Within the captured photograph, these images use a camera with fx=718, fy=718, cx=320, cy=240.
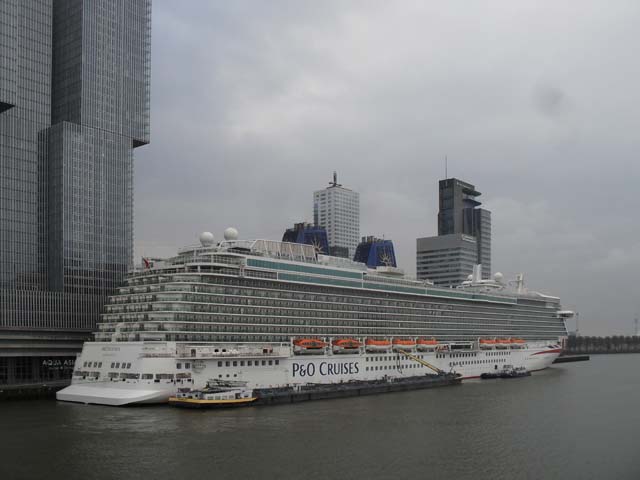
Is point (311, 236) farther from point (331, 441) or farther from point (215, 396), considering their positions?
point (331, 441)

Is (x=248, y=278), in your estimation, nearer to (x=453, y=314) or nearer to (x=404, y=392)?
(x=404, y=392)

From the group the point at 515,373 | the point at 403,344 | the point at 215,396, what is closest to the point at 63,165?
the point at 215,396

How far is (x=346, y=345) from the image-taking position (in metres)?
94.8

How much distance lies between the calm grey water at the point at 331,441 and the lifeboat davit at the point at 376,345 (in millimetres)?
18223

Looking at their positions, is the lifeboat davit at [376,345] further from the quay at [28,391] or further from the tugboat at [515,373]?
the quay at [28,391]

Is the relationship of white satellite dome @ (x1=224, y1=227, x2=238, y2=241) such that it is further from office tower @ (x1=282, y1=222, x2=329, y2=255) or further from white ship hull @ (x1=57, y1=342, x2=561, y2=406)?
office tower @ (x1=282, y1=222, x2=329, y2=255)

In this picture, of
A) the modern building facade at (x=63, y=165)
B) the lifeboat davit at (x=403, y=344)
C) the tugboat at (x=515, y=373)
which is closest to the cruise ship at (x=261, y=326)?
the lifeboat davit at (x=403, y=344)

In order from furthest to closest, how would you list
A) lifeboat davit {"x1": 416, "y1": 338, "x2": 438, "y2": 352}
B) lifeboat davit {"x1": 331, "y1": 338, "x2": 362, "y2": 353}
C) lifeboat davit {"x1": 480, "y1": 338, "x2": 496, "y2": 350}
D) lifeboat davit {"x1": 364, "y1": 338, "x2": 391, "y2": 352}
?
lifeboat davit {"x1": 480, "y1": 338, "x2": 496, "y2": 350} < lifeboat davit {"x1": 416, "y1": 338, "x2": 438, "y2": 352} < lifeboat davit {"x1": 364, "y1": 338, "x2": 391, "y2": 352} < lifeboat davit {"x1": 331, "y1": 338, "x2": 362, "y2": 353}

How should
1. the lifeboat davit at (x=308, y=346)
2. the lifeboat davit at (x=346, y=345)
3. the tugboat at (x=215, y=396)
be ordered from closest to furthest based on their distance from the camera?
1. the tugboat at (x=215, y=396)
2. the lifeboat davit at (x=308, y=346)
3. the lifeboat davit at (x=346, y=345)

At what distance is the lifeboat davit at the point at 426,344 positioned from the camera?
Result: 4300 inches

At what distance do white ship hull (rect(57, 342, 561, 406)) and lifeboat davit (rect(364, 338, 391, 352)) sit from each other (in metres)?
2.29

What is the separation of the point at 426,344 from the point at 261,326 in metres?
34.9

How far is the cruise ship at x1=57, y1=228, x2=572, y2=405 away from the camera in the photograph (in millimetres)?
74812

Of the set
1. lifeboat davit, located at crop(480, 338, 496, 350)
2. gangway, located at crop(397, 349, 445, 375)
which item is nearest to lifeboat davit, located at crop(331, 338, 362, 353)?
gangway, located at crop(397, 349, 445, 375)
